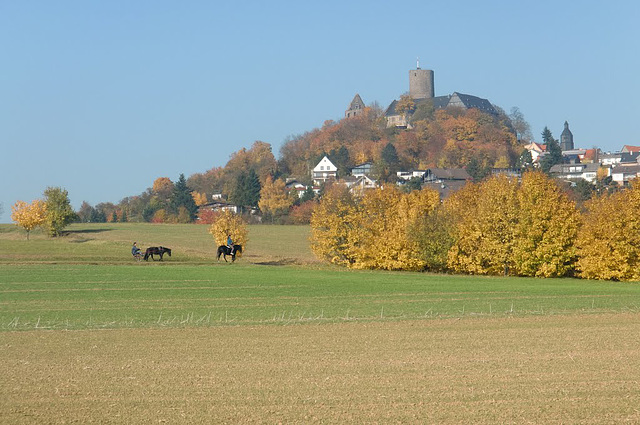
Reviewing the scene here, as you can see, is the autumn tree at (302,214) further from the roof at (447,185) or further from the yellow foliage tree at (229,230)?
the yellow foliage tree at (229,230)

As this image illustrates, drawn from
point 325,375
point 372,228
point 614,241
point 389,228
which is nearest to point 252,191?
point 372,228

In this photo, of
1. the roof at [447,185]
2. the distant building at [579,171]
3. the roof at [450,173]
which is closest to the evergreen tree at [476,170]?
the roof at [450,173]

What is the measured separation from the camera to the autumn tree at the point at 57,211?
341ft

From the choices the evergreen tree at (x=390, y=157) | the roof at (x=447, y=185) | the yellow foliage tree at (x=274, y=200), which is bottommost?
the yellow foliage tree at (x=274, y=200)

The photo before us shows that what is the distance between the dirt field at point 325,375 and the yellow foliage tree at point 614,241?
2734 cm

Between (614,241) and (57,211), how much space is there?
2844 inches

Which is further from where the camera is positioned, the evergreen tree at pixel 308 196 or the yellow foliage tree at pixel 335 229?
the evergreen tree at pixel 308 196

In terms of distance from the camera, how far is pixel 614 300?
121 ft

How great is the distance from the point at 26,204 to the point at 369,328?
95.5 m

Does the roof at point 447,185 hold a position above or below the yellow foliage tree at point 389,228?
above

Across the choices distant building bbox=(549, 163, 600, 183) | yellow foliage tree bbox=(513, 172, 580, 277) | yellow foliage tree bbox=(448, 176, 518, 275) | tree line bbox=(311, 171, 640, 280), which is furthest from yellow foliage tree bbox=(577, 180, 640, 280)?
distant building bbox=(549, 163, 600, 183)

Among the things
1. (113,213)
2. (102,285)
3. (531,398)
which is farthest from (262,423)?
(113,213)

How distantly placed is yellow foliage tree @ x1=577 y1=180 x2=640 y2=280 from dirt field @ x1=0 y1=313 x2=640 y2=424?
27341mm

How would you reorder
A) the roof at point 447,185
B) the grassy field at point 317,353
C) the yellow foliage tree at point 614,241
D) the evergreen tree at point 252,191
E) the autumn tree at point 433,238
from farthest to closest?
1. the evergreen tree at point 252,191
2. the roof at point 447,185
3. the autumn tree at point 433,238
4. the yellow foliage tree at point 614,241
5. the grassy field at point 317,353
